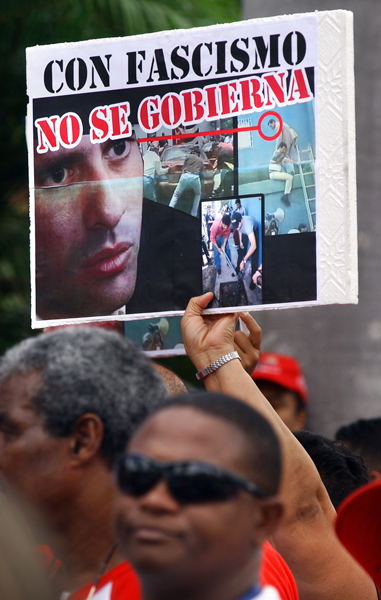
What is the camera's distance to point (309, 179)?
9.58ft

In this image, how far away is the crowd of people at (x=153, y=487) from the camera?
157 centimetres

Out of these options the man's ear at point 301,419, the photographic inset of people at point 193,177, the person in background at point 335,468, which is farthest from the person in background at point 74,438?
the man's ear at point 301,419

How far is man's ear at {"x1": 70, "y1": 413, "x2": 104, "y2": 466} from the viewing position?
1.98m

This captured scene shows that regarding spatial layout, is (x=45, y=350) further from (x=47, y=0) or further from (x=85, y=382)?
(x=47, y=0)

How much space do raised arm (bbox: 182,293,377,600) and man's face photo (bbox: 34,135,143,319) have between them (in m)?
0.30

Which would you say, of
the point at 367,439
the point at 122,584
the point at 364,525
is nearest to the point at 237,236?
the point at 364,525

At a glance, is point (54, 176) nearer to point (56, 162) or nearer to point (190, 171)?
point (56, 162)

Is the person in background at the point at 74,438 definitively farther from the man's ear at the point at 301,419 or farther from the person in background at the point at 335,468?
the man's ear at the point at 301,419

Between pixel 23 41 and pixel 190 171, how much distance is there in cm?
599

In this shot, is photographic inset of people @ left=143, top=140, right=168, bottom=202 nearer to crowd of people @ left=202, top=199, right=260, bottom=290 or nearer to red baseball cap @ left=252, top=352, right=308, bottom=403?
crowd of people @ left=202, top=199, right=260, bottom=290

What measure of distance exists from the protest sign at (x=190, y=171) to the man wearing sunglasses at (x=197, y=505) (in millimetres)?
1285

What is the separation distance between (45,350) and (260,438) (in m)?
0.60

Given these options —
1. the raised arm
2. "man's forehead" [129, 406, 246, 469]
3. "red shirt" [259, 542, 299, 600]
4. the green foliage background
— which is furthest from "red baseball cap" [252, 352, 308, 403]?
"man's forehead" [129, 406, 246, 469]

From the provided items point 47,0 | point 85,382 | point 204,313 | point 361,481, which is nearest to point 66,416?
point 85,382
